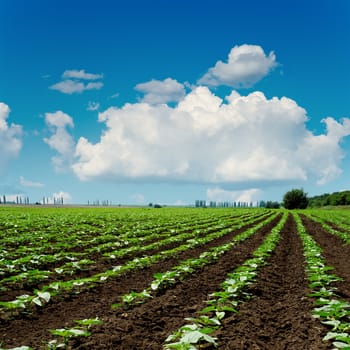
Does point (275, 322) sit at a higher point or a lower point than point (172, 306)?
lower

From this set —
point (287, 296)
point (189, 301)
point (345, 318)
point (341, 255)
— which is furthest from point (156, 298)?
point (341, 255)

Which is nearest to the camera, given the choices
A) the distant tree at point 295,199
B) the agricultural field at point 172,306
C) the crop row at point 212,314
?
the crop row at point 212,314

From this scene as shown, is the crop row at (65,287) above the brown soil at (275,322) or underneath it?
above

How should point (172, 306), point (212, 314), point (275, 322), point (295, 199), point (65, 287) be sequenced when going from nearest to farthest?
1. point (275, 322)
2. point (212, 314)
3. point (172, 306)
4. point (65, 287)
5. point (295, 199)

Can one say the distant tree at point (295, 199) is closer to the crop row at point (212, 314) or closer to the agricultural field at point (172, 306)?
the agricultural field at point (172, 306)

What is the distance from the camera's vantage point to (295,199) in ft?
477

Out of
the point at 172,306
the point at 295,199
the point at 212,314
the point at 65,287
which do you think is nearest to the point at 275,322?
the point at 212,314

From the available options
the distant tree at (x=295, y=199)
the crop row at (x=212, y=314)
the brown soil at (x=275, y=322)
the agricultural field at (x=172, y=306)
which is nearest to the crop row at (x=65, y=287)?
the agricultural field at (x=172, y=306)

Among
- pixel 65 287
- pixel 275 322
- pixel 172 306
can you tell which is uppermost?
pixel 65 287

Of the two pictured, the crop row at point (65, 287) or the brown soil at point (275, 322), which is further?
the crop row at point (65, 287)

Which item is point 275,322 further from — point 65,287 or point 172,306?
point 65,287

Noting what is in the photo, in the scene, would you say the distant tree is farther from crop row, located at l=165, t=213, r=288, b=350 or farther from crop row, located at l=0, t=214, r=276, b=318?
crop row, located at l=165, t=213, r=288, b=350

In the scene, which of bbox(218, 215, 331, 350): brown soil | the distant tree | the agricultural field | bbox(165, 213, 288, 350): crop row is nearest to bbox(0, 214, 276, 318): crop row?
the agricultural field

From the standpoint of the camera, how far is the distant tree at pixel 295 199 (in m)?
144
